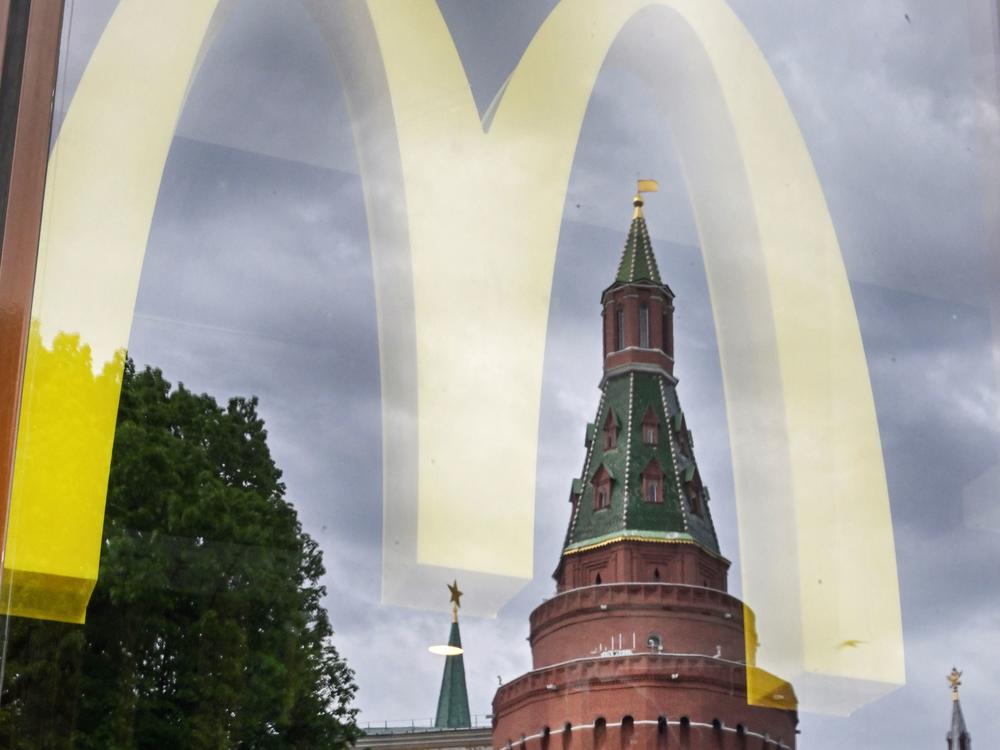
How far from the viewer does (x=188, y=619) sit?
1.84m

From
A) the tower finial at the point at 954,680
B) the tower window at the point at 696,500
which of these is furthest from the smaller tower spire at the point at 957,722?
the tower window at the point at 696,500

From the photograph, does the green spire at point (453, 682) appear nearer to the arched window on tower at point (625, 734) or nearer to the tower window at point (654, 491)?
the arched window on tower at point (625, 734)

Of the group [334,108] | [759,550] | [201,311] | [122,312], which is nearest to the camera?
[122,312]

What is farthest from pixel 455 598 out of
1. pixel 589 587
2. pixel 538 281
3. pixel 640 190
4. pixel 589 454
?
pixel 589 587

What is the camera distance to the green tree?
148cm

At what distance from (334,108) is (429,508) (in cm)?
67

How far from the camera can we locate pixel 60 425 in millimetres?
1350

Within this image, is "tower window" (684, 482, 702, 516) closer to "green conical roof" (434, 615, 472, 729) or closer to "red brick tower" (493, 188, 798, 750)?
"red brick tower" (493, 188, 798, 750)

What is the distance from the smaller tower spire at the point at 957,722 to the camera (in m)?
1.77

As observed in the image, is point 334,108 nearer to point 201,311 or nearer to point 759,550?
point 201,311

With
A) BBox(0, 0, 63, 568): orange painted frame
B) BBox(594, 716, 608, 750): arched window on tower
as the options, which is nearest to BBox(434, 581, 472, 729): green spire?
BBox(0, 0, 63, 568): orange painted frame

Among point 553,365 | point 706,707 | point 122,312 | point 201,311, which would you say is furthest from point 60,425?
point 706,707

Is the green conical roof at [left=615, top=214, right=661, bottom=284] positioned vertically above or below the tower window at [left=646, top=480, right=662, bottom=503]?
below

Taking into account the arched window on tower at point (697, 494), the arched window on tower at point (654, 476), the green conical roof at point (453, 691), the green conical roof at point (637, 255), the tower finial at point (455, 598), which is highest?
the arched window on tower at point (654, 476)
